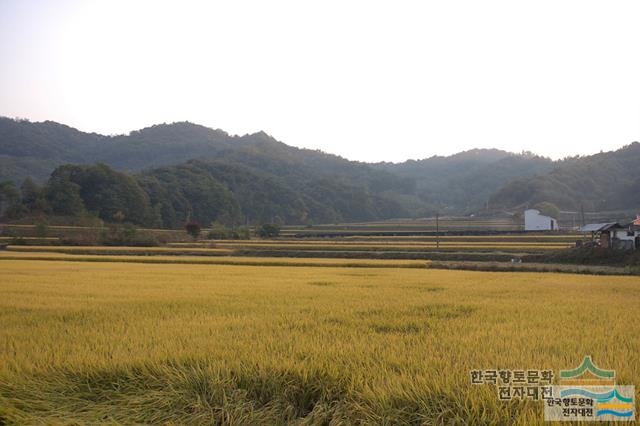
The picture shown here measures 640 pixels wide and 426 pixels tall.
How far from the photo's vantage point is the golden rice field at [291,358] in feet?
13.0

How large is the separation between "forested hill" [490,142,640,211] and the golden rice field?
10040 cm

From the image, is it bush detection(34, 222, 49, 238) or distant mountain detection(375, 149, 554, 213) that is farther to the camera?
distant mountain detection(375, 149, 554, 213)

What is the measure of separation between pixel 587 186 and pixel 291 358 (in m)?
121

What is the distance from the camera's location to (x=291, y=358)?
4746 millimetres

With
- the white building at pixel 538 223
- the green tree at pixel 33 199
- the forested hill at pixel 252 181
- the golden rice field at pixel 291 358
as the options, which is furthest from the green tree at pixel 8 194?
the white building at pixel 538 223

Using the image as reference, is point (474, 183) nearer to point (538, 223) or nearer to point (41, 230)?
point (538, 223)

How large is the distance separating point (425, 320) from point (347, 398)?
10.1 feet

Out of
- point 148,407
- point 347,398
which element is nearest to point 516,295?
point 347,398

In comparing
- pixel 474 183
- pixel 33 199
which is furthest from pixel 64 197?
pixel 474 183

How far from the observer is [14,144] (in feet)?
469

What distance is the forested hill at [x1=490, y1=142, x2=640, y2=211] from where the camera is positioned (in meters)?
97.6

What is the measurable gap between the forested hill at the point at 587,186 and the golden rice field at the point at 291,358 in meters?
100

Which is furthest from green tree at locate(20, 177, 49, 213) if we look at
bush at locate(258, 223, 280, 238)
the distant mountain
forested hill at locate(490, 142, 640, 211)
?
the distant mountain

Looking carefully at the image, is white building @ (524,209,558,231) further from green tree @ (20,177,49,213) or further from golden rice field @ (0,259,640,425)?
green tree @ (20,177,49,213)
